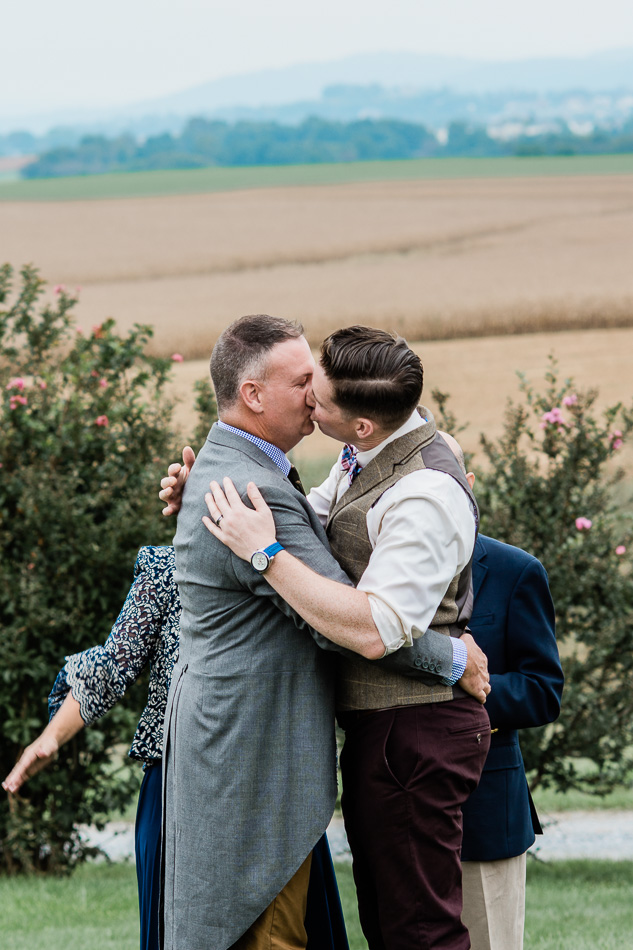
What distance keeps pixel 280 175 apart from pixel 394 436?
1218cm

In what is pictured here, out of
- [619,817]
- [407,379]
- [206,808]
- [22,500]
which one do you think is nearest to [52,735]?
[206,808]

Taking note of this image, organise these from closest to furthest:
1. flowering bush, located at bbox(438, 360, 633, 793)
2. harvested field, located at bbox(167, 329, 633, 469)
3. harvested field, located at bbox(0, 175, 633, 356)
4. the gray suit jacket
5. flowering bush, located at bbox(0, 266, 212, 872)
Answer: the gray suit jacket
flowering bush, located at bbox(0, 266, 212, 872)
flowering bush, located at bbox(438, 360, 633, 793)
harvested field, located at bbox(167, 329, 633, 469)
harvested field, located at bbox(0, 175, 633, 356)

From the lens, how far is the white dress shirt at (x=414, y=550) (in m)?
1.59

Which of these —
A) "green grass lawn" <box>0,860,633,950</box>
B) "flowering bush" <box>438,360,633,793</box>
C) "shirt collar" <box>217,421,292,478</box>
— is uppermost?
"shirt collar" <box>217,421,292,478</box>

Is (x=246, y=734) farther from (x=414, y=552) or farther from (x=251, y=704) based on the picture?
(x=414, y=552)

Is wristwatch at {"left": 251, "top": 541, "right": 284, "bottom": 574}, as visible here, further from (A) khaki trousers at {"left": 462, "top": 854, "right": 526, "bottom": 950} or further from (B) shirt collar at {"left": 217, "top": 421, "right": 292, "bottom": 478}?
(A) khaki trousers at {"left": 462, "top": 854, "right": 526, "bottom": 950}

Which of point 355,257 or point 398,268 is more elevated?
point 355,257

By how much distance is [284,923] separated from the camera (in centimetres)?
177

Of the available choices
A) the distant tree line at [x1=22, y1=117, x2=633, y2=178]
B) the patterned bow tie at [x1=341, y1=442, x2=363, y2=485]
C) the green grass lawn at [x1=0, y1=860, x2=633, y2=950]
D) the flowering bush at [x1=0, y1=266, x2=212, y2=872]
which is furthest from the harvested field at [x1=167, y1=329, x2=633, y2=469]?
the patterned bow tie at [x1=341, y1=442, x2=363, y2=485]

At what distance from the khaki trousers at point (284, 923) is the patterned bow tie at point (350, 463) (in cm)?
72

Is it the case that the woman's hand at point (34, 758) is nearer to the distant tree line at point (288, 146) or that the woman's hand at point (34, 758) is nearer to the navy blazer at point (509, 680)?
the navy blazer at point (509, 680)

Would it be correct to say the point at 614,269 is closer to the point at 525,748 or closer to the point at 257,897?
the point at 525,748

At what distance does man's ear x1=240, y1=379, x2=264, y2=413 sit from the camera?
177 centimetres

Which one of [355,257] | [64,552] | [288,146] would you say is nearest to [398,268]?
[355,257]
